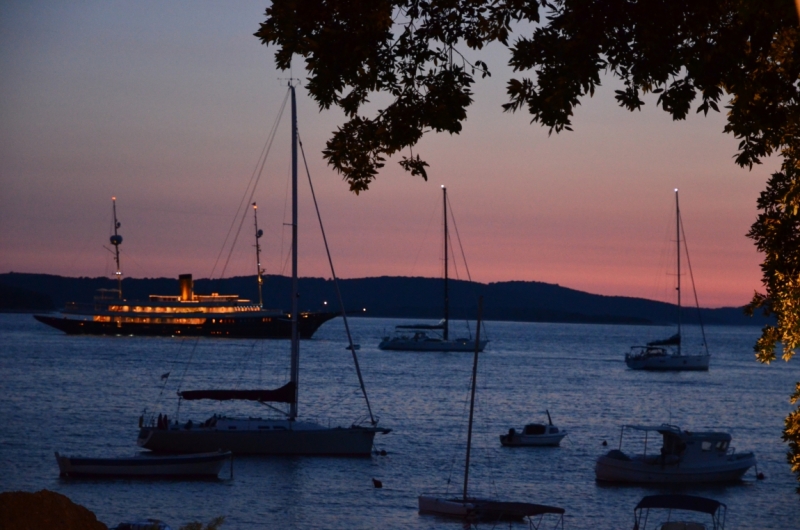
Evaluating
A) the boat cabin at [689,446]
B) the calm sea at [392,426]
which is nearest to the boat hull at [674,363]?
the calm sea at [392,426]

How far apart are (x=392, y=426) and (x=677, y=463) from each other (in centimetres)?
1848

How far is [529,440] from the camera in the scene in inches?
1619

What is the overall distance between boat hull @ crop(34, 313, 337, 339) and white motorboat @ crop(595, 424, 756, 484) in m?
95.7

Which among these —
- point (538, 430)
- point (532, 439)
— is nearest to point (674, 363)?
point (538, 430)

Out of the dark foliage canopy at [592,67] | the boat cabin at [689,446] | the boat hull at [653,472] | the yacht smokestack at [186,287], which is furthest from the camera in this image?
the yacht smokestack at [186,287]

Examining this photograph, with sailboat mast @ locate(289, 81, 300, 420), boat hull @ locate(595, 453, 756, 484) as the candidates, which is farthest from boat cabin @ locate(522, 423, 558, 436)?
sailboat mast @ locate(289, 81, 300, 420)

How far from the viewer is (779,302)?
7305mm

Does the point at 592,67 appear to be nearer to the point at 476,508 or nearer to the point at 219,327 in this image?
the point at 476,508

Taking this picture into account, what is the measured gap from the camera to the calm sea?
91.2 ft

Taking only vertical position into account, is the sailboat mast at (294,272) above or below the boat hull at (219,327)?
above

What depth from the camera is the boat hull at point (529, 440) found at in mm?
41156

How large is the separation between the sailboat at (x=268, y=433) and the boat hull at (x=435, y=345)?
70.6 metres

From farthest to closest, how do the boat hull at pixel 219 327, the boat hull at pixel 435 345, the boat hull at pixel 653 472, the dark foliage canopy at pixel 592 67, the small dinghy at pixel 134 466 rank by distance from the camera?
the boat hull at pixel 219 327 → the boat hull at pixel 435 345 → the boat hull at pixel 653 472 → the small dinghy at pixel 134 466 → the dark foliage canopy at pixel 592 67

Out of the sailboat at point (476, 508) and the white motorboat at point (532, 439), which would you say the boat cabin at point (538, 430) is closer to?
the white motorboat at point (532, 439)
